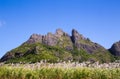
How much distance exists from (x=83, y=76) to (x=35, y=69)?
3.47m

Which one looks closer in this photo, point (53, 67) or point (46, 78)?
point (46, 78)

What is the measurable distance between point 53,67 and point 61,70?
119 cm

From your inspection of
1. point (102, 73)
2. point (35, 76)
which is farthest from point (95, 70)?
point (35, 76)

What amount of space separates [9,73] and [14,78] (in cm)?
109

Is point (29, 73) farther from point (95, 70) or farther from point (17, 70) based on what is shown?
point (95, 70)

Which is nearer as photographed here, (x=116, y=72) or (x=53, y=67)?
(x=116, y=72)

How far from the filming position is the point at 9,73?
21188mm

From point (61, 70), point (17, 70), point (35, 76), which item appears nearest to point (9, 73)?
point (17, 70)

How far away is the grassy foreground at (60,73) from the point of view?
19.8m

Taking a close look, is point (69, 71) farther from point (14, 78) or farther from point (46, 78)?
point (14, 78)

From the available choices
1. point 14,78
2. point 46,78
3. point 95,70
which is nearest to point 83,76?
point 95,70

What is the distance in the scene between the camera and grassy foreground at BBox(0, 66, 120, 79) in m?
19.8

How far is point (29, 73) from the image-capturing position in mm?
20328

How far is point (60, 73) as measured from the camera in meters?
20.6
